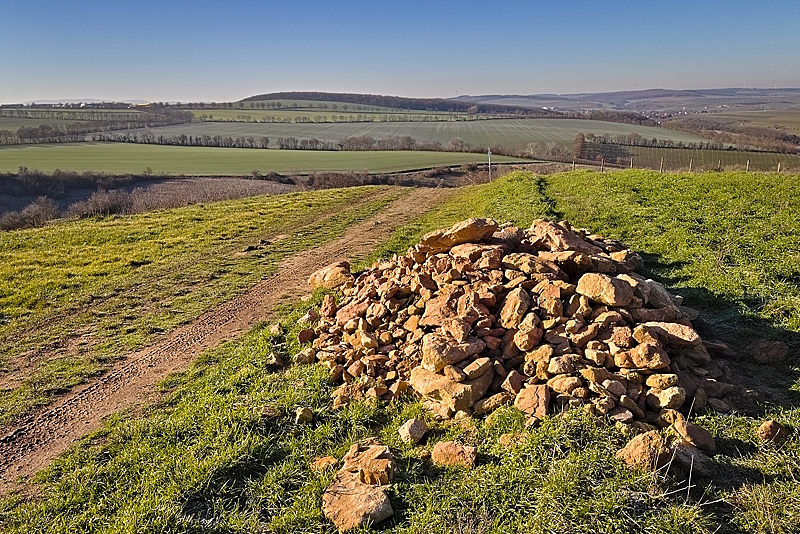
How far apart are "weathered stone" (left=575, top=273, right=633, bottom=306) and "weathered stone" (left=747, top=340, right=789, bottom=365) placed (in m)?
2.05

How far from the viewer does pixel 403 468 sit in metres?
5.18

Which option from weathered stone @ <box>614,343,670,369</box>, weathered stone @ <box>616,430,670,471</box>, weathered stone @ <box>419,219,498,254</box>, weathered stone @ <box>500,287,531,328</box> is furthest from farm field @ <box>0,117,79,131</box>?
weathered stone @ <box>616,430,670,471</box>

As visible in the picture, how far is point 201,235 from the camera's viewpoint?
19266mm

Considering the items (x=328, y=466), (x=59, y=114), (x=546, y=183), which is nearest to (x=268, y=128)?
(x=59, y=114)

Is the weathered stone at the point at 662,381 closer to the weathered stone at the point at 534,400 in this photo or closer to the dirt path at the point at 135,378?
the weathered stone at the point at 534,400

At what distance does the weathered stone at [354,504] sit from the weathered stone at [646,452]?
7.60 feet

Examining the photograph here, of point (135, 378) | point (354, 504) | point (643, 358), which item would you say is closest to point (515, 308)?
point (643, 358)

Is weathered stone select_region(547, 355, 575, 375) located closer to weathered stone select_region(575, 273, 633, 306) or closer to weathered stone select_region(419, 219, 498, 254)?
weathered stone select_region(575, 273, 633, 306)

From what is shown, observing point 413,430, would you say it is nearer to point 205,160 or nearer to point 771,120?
point 205,160

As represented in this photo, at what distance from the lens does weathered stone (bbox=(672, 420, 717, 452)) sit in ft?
16.4

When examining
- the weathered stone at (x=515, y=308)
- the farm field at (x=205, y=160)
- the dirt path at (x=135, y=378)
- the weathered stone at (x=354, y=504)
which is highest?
the farm field at (x=205, y=160)

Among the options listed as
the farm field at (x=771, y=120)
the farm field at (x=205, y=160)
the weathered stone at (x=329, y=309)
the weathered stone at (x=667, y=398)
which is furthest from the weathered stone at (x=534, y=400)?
the farm field at (x=771, y=120)

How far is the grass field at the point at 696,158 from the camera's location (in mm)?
38531

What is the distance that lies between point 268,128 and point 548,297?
97.1m
